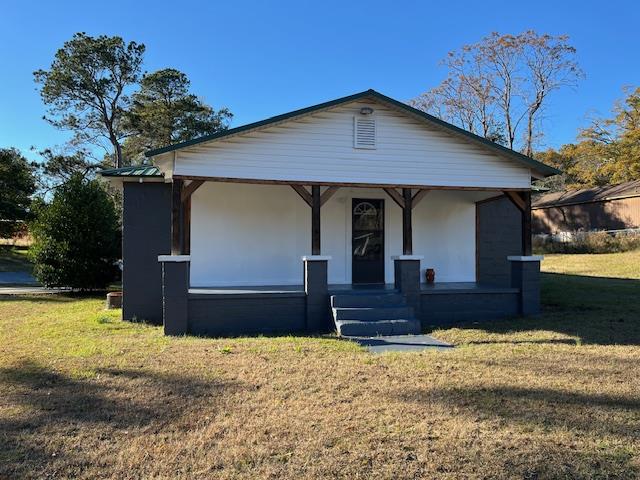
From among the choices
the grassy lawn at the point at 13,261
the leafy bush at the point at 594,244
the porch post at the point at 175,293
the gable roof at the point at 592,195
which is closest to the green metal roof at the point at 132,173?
the porch post at the point at 175,293

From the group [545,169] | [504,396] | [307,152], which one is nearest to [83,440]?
[504,396]

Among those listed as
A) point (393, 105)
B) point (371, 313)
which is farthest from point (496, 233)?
point (371, 313)

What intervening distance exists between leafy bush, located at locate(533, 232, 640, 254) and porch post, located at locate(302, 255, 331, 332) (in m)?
19.2

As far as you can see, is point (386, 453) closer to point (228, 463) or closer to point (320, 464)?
point (320, 464)

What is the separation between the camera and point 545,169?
9641 mm

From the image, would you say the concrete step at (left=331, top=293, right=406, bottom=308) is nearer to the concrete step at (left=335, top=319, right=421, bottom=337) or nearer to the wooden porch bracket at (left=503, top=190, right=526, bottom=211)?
the concrete step at (left=335, top=319, right=421, bottom=337)

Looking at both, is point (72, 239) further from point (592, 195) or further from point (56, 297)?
point (592, 195)

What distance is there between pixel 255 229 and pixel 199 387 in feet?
19.8

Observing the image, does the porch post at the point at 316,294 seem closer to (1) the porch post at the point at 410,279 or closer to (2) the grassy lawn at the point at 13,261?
(1) the porch post at the point at 410,279

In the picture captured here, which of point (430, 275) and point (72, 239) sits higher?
point (72, 239)

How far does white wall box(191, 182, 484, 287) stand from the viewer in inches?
418

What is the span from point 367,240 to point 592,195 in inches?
1043

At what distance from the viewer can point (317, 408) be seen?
4.43 meters

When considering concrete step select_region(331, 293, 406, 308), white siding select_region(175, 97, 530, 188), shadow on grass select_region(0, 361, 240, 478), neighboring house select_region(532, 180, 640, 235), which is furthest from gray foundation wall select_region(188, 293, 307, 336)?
neighboring house select_region(532, 180, 640, 235)
